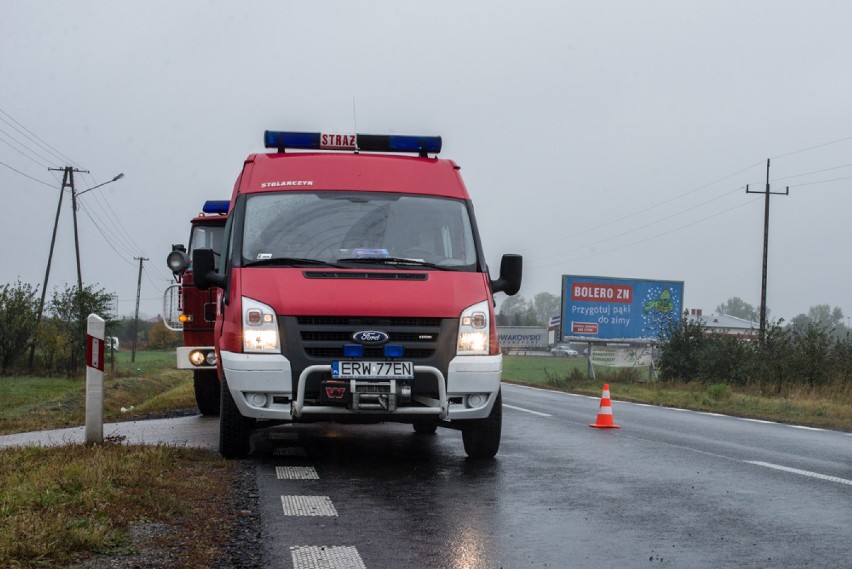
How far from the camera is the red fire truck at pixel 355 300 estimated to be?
8.52 meters

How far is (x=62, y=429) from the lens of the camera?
563 inches

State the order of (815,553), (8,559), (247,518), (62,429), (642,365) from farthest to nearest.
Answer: (642,365)
(62,429)
(247,518)
(815,553)
(8,559)

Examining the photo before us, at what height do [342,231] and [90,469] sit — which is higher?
[342,231]

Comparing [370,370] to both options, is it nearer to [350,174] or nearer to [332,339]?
[332,339]

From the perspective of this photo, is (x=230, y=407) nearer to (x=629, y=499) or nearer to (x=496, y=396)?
(x=496, y=396)

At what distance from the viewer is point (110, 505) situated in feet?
20.4

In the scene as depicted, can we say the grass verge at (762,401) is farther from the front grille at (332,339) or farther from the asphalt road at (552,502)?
the front grille at (332,339)

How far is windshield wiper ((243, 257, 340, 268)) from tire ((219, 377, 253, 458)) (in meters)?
1.04

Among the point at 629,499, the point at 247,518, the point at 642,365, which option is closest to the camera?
the point at 247,518

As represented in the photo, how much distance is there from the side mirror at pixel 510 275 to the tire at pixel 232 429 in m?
2.57

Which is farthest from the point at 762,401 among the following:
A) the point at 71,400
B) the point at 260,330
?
the point at 260,330

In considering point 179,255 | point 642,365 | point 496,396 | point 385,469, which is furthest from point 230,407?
point 642,365

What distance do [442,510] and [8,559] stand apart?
2.91 metres

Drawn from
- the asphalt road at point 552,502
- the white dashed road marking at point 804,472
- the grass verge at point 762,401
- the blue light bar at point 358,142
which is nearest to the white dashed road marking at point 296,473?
the asphalt road at point 552,502
